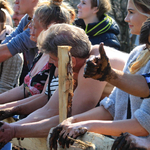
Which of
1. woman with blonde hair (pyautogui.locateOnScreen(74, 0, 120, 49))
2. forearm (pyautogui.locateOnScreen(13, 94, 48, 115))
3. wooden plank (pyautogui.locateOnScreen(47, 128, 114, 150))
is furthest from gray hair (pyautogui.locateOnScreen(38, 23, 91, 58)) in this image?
woman with blonde hair (pyautogui.locateOnScreen(74, 0, 120, 49))

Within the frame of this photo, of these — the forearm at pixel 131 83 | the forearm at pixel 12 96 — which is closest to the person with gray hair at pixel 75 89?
the forearm at pixel 131 83

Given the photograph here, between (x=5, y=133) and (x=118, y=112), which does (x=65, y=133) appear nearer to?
(x=118, y=112)

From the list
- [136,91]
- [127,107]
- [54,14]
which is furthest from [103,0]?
[136,91]

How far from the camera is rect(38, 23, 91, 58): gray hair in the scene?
1.76 m

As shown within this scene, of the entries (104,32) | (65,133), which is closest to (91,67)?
(65,133)

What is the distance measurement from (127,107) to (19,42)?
1.71m

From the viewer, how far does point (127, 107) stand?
162 centimetres

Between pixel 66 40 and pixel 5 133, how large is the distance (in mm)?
766

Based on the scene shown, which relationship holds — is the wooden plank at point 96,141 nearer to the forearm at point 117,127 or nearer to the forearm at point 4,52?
the forearm at point 117,127

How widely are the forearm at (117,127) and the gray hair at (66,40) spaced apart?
58 cm

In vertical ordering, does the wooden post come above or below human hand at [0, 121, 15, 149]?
above

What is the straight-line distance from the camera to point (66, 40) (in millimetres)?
1756

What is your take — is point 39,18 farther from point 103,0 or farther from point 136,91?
point 136,91

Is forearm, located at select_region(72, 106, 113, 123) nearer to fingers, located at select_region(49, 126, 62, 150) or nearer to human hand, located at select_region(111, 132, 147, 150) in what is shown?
fingers, located at select_region(49, 126, 62, 150)
